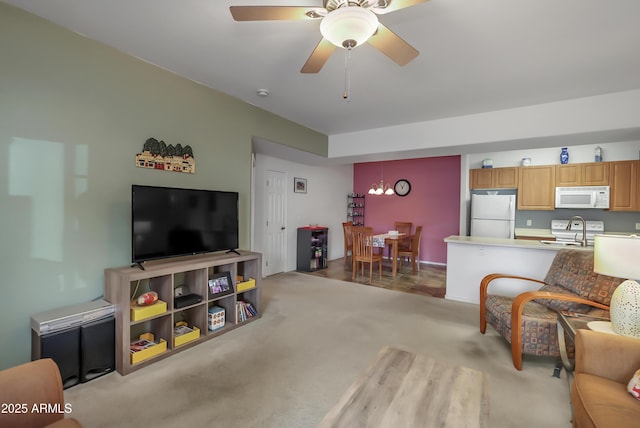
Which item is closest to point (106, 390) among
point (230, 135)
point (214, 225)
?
point (214, 225)

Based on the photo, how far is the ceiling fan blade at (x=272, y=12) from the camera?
4.78ft

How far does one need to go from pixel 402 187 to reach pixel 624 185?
3846 mm

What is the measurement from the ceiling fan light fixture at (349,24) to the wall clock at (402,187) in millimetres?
5937

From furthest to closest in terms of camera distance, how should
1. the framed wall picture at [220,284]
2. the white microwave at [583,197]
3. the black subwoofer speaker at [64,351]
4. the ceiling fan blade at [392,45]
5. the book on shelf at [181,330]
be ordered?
the white microwave at [583,197]
the framed wall picture at [220,284]
the book on shelf at [181,330]
the black subwoofer speaker at [64,351]
the ceiling fan blade at [392,45]

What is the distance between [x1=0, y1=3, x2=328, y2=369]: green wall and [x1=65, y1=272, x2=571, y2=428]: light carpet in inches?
31.3

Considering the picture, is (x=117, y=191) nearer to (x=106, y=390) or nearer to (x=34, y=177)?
(x=34, y=177)

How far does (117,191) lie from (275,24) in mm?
1909

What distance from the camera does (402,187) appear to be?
7.21 meters

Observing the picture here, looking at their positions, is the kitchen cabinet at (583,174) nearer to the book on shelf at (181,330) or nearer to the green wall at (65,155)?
the green wall at (65,155)

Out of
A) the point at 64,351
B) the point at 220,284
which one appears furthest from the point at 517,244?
the point at 64,351

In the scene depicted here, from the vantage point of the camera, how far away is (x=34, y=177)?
2.05 m

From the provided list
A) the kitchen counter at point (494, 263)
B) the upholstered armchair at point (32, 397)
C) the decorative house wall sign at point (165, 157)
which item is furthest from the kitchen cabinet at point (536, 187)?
the upholstered armchair at point (32, 397)

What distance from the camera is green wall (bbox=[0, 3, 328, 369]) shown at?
1.96m

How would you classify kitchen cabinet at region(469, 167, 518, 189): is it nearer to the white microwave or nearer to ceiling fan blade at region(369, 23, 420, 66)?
the white microwave
